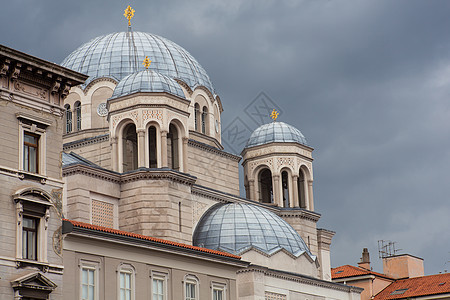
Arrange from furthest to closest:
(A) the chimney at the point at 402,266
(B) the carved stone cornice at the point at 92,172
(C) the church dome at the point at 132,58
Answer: (A) the chimney at the point at 402,266 < (C) the church dome at the point at 132,58 < (B) the carved stone cornice at the point at 92,172

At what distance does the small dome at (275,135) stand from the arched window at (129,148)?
11.0m

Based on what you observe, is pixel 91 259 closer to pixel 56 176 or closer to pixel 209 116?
pixel 56 176

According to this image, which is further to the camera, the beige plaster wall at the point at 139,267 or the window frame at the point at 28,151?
the beige plaster wall at the point at 139,267

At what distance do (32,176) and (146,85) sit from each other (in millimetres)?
19609

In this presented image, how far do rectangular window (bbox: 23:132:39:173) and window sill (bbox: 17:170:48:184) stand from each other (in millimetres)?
312

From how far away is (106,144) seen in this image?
51.1m

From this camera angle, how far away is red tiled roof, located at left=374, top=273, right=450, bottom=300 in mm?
Answer: 63594

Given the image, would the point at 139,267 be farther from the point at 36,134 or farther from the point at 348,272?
the point at 348,272

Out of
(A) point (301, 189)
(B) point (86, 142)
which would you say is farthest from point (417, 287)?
(B) point (86, 142)

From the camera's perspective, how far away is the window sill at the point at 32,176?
28469 mm

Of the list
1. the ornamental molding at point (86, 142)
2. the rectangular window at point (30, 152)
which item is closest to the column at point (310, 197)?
the ornamental molding at point (86, 142)

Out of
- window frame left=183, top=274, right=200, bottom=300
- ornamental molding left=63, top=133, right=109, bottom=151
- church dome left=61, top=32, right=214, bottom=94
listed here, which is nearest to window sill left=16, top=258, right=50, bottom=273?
window frame left=183, top=274, right=200, bottom=300

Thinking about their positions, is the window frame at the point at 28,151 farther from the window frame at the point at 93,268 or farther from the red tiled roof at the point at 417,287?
the red tiled roof at the point at 417,287

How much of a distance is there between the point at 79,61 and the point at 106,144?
857 centimetres
